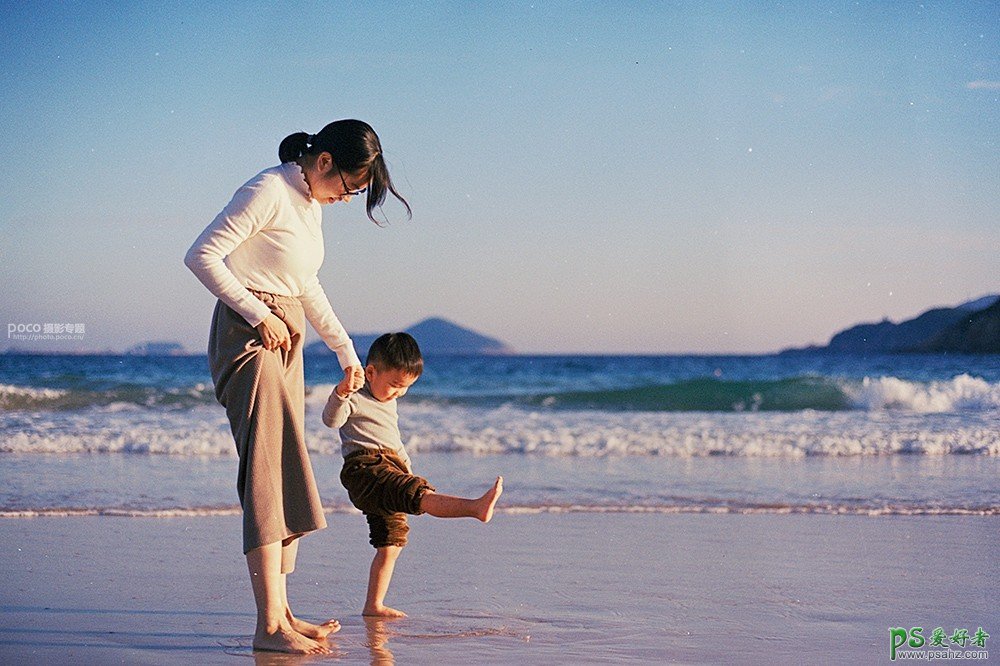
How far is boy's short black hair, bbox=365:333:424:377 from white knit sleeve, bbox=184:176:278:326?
60 centimetres

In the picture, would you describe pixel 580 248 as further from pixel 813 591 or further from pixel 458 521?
pixel 813 591

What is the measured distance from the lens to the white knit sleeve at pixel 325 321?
3.14 m

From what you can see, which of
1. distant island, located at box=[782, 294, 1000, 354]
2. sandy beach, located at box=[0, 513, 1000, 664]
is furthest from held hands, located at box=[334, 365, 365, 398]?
distant island, located at box=[782, 294, 1000, 354]

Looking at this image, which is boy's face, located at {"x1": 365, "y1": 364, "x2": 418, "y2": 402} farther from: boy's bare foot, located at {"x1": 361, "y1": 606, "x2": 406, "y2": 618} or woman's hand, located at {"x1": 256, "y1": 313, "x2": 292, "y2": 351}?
boy's bare foot, located at {"x1": 361, "y1": 606, "x2": 406, "y2": 618}

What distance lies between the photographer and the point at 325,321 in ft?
10.5

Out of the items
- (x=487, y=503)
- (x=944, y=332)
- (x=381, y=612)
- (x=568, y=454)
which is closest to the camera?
(x=487, y=503)

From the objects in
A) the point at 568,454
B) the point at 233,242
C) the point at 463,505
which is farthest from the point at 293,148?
the point at 568,454

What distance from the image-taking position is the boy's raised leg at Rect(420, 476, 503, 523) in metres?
3.04

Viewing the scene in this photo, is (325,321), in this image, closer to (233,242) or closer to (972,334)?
(233,242)

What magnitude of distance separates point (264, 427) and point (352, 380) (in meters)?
0.33

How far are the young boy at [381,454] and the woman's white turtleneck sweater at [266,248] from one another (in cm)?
21

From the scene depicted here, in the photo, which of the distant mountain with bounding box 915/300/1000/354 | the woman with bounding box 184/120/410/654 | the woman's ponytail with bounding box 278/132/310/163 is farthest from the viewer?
the distant mountain with bounding box 915/300/1000/354

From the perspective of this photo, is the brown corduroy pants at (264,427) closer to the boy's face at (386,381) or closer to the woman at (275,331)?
the woman at (275,331)

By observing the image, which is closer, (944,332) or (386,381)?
(386,381)
